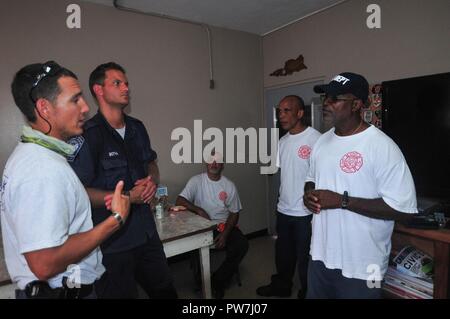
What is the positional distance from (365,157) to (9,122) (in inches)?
102

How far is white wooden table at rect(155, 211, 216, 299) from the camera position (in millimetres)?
1829

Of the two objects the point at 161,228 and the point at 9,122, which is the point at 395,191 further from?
the point at 9,122

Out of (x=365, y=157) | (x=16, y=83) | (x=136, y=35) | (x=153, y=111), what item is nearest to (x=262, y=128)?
(x=153, y=111)

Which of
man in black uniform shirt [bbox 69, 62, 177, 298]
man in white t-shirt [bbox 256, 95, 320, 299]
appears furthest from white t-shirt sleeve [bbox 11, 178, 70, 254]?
man in white t-shirt [bbox 256, 95, 320, 299]

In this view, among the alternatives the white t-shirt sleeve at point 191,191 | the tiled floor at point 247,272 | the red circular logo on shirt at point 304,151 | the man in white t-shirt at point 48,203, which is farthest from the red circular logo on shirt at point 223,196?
the man in white t-shirt at point 48,203

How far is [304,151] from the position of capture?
2207mm

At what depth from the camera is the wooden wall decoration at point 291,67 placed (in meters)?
3.11

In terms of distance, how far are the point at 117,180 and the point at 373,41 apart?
93.1 inches

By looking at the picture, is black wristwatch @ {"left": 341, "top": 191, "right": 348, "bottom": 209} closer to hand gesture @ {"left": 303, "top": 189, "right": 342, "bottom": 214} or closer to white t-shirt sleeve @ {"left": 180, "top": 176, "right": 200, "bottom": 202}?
hand gesture @ {"left": 303, "top": 189, "right": 342, "bottom": 214}

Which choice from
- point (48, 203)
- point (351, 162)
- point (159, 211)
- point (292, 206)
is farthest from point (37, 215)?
point (292, 206)

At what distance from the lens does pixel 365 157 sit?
1.32m

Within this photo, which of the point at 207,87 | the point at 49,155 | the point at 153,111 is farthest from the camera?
the point at 207,87

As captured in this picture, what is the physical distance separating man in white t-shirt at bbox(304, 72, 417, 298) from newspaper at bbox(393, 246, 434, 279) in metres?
0.63

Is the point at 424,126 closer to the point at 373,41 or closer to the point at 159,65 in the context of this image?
the point at 373,41
